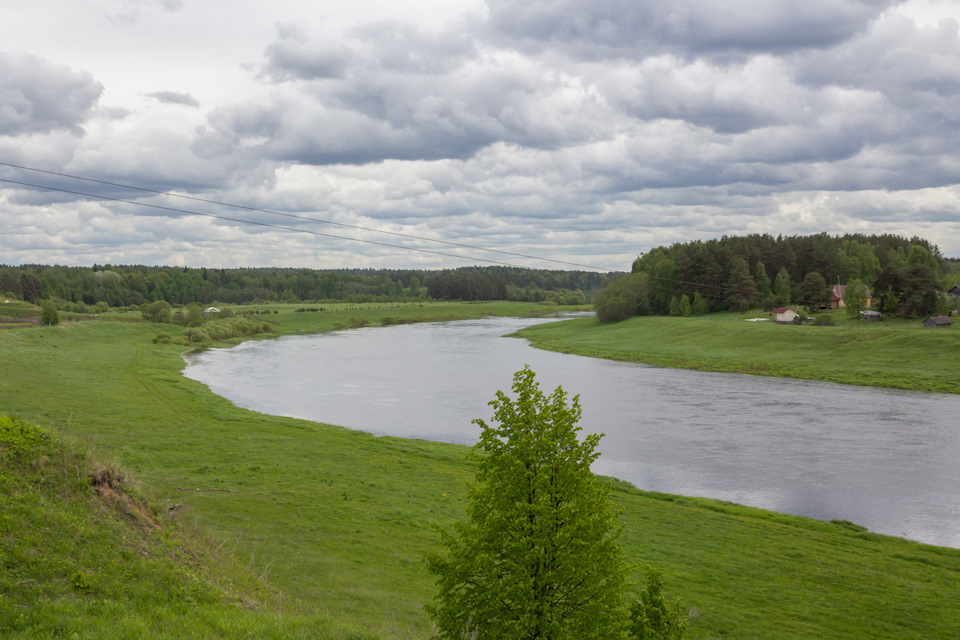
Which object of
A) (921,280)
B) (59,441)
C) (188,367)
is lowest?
(188,367)

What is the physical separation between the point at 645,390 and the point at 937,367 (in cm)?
2297

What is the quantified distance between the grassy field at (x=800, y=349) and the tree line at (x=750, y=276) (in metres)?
12.6

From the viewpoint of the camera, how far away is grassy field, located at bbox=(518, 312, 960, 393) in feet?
167

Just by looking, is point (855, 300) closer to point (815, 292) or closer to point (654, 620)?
point (815, 292)

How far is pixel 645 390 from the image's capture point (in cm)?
4838

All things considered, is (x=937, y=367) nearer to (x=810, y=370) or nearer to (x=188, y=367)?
(x=810, y=370)

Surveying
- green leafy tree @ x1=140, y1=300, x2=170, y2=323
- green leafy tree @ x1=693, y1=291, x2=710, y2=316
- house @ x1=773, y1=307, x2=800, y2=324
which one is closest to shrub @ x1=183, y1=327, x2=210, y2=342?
green leafy tree @ x1=140, y1=300, x2=170, y2=323

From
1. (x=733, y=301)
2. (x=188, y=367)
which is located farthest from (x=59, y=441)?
(x=733, y=301)

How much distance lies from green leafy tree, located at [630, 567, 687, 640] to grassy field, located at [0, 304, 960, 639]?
3571mm

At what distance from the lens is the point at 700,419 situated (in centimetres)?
3719

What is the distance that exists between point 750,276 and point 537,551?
99.6 meters

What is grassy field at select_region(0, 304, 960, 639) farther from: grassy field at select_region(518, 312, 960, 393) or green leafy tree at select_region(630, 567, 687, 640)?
grassy field at select_region(518, 312, 960, 393)

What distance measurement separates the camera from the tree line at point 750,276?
318 feet

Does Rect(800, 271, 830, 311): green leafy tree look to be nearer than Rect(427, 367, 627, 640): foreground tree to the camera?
No
